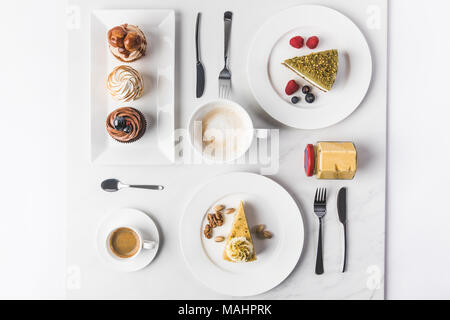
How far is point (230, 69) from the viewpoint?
1.15 m

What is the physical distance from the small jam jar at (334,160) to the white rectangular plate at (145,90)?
50 cm

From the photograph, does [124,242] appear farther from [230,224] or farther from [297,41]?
[297,41]

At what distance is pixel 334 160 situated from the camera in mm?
1036

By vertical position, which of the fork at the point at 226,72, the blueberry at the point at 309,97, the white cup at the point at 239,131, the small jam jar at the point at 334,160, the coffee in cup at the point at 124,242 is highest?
the fork at the point at 226,72

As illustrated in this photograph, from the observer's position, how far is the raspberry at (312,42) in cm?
110

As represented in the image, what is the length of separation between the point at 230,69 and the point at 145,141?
403 mm

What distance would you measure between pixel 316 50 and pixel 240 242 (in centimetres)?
73

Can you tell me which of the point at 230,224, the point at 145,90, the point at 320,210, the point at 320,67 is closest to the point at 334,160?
the point at 320,210

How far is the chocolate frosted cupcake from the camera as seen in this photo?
1.05 metres

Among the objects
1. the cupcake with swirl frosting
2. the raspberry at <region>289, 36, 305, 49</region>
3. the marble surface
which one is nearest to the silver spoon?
the marble surface

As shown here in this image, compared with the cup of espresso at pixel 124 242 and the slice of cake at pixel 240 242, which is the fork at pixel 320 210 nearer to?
the slice of cake at pixel 240 242

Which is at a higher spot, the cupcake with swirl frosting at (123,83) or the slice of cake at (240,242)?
the cupcake with swirl frosting at (123,83)


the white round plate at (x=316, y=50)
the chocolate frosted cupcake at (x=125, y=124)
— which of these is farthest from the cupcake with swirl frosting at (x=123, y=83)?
the white round plate at (x=316, y=50)

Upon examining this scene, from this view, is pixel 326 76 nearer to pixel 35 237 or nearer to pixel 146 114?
pixel 146 114
